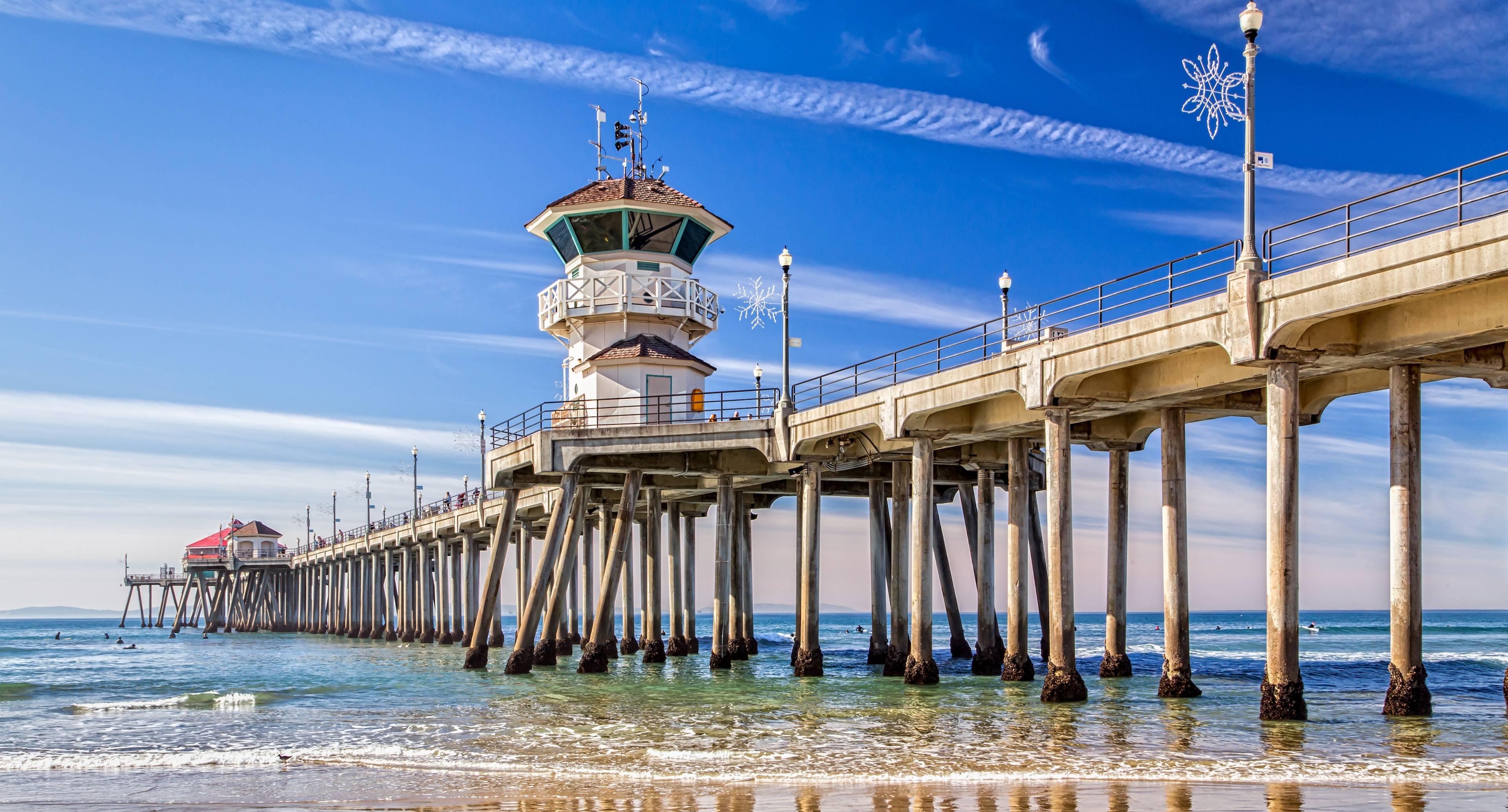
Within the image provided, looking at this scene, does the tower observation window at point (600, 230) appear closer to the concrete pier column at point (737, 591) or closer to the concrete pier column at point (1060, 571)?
the concrete pier column at point (737, 591)

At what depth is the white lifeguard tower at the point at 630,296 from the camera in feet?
138

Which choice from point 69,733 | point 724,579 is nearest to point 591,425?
point 724,579

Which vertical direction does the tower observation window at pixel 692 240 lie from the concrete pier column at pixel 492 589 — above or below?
above

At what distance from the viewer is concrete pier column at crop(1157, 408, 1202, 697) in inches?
1049

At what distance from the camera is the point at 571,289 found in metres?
43.5

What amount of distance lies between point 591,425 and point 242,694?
1303 cm

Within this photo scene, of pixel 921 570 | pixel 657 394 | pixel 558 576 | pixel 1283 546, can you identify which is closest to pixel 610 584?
pixel 558 576

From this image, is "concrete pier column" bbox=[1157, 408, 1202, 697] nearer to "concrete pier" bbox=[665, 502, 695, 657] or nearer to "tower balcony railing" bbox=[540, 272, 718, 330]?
"tower balcony railing" bbox=[540, 272, 718, 330]

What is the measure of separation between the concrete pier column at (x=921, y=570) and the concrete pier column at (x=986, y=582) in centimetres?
395

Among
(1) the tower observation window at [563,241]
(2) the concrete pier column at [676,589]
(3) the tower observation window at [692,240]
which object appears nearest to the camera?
(3) the tower observation window at [692,240]

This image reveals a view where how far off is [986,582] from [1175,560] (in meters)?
8.69

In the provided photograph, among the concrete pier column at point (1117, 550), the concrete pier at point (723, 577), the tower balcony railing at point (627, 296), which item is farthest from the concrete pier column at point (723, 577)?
the concrete pier column at point (1117, 550)

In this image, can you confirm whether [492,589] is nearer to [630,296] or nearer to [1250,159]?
[630,296]

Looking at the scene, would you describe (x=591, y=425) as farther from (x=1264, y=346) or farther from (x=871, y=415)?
(x=1264, y=346)
